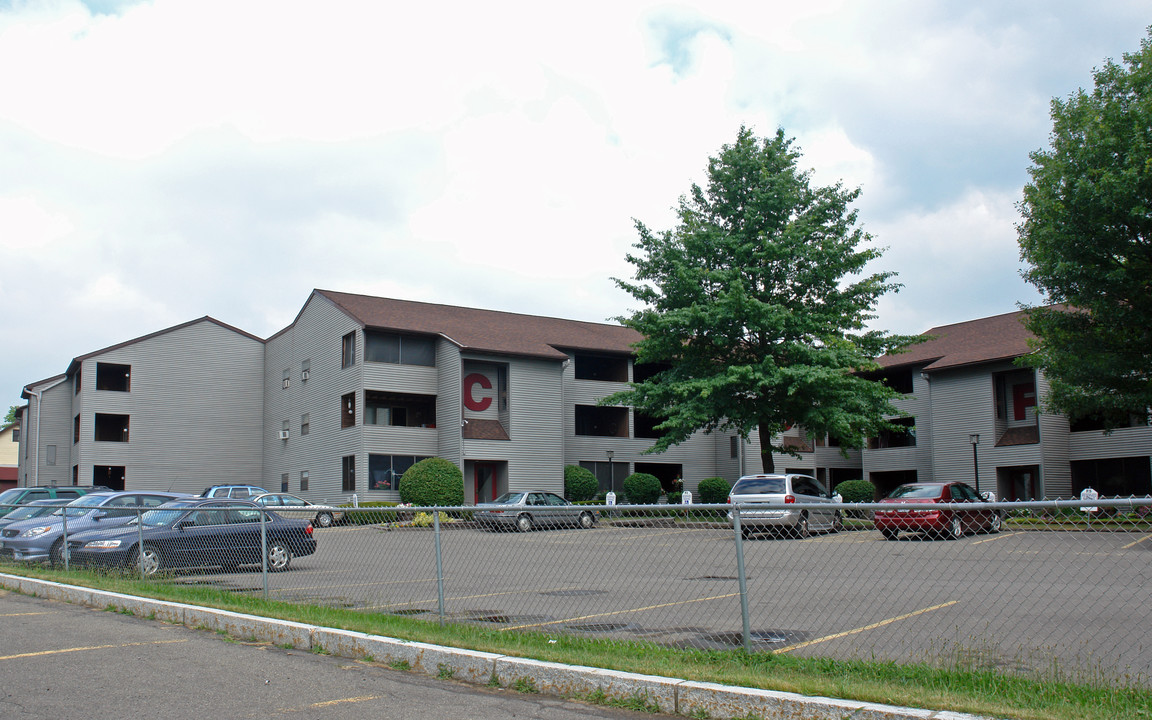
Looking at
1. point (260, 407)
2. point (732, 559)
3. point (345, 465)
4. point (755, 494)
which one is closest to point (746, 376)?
point (755, 494)

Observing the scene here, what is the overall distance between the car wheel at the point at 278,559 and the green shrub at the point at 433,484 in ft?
71.9

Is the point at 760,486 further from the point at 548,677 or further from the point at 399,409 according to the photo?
the point at 399,409

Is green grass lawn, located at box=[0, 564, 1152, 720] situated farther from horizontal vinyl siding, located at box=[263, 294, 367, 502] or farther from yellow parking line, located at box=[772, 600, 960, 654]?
horizontal vinyl siding, located at box=[263, 294, 367, 502]

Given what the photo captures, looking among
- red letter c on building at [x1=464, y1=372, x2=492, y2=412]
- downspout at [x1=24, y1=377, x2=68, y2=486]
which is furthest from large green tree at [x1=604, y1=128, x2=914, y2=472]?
downspout at [x1=24, y1=377, x2=68, y2=486]

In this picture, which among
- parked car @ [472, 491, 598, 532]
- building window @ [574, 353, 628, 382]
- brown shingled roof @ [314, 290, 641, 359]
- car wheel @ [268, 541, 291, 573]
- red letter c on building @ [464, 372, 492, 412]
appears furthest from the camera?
building window @ [574, 353, 628, 382]

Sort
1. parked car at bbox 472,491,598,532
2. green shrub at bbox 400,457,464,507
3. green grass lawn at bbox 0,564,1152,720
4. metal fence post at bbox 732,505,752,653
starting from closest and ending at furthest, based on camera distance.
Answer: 1. green grass lawn at bbox 0,564,1152,720
2. metal fence post at bbox 732,505,752,653
3. parked car at bbox 472,491,598,532
4. green shrub at bbox 400,457,464,507

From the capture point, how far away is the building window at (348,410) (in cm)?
3812

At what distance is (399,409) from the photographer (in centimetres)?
3966

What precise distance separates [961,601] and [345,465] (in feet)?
112

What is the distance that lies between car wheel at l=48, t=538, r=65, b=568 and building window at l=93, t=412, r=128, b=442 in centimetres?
3200

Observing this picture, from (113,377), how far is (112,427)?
272 cm

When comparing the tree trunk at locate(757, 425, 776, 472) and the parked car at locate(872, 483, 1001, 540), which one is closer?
the parked car at locate(872, 483, 1001, 540)

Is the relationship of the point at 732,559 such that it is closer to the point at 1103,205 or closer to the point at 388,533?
Answer: the point at 388,533

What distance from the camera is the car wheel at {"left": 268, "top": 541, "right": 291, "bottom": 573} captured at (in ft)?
36.4
